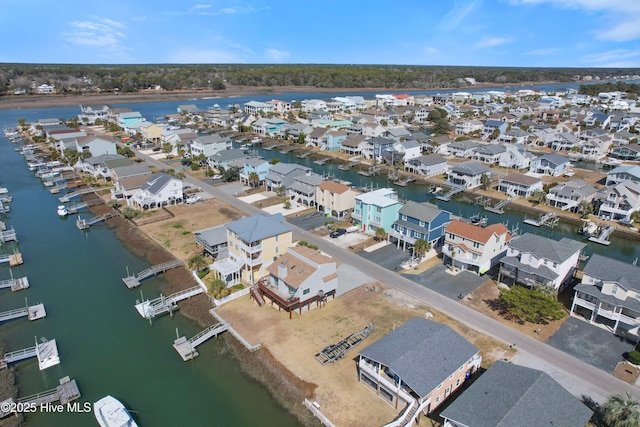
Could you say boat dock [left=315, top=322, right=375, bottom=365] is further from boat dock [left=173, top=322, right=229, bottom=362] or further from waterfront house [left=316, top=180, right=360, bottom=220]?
waterfront house [left=316, top=180, right=360, bottom=220]

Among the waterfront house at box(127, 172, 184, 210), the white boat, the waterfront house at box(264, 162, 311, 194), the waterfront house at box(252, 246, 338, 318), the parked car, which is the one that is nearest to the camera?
the white boat

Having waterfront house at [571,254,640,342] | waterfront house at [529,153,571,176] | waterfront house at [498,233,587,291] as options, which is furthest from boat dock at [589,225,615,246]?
waterfront house at [529,153,571,176]

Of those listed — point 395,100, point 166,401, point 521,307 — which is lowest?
point 166,401

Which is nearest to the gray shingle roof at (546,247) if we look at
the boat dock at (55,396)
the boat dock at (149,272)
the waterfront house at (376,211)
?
the waterfront house at (376,211)

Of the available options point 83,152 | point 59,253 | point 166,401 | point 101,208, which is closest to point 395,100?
point 83,152

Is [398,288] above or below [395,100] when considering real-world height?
below

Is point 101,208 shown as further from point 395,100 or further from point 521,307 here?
point 395,100

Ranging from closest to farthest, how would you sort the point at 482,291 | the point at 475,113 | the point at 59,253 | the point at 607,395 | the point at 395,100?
the point at 607,395, the point at 482,291, the point at 59,253, the point at 475,113, the point at 395,100

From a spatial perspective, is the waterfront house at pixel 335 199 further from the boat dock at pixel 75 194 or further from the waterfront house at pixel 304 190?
the boat dock at pixel 75 194
